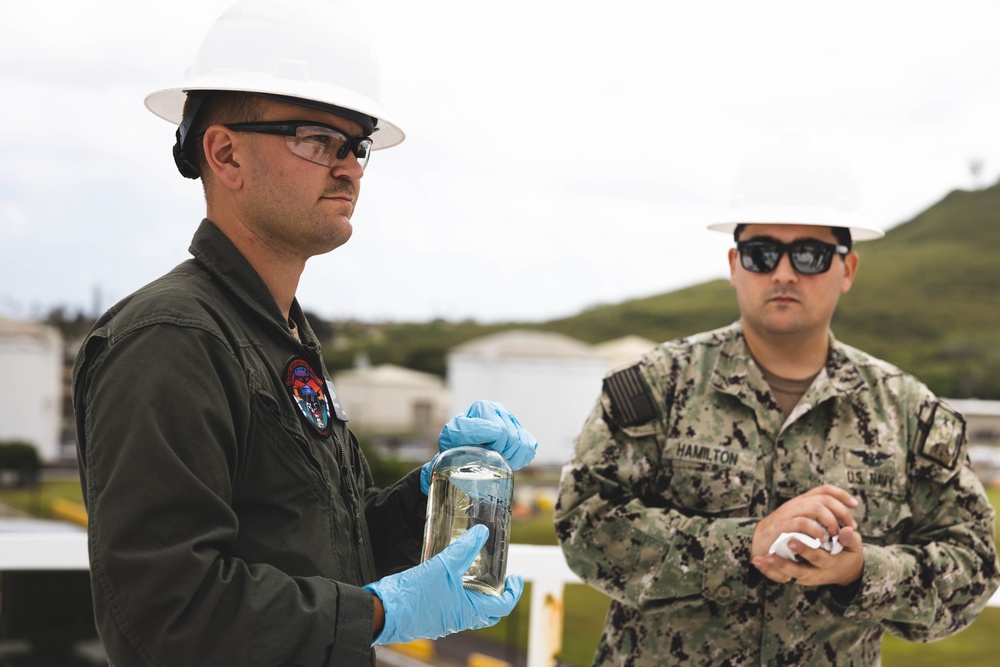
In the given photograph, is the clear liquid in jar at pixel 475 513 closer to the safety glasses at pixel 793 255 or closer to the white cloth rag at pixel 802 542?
the white cloth rag at pixel 802 542

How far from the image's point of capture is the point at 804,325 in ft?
9.14

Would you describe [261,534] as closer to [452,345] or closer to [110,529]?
[110,529]

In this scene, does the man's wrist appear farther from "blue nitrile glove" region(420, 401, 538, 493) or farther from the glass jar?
"blue nitrile glove" region(420, 401, 538, 493)

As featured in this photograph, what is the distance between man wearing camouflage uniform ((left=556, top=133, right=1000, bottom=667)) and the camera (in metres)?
2.53

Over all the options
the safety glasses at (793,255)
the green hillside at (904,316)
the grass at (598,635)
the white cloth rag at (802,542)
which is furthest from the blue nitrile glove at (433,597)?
the green hillside at (904,316)

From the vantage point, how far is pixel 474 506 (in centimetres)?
197

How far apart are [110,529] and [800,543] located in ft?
5.32

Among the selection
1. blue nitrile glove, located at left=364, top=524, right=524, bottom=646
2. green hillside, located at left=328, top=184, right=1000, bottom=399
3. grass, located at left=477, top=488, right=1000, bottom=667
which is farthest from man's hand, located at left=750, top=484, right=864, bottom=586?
green hillside, located at left=328, top=184, right=1000, bottom=399

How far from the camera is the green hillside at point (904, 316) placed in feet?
255

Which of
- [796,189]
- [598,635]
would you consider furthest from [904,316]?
[796,189]

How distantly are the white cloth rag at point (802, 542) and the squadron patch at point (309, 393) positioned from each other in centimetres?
119

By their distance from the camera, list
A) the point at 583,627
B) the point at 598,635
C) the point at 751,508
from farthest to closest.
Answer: the point at 583,627 → the point at 598,635 → the point at 751,508

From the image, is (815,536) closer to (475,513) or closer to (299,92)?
(475,513)

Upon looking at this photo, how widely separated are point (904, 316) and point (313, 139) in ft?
301
